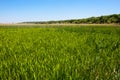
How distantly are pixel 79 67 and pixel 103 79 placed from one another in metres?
0.42

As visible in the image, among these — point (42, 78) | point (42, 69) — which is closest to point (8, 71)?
point (42, 69)

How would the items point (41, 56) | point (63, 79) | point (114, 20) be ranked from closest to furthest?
point (63, 79) → point (41, 56) → point (114, 20)

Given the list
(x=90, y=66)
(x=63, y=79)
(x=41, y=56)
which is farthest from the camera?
(x=41, y=56)

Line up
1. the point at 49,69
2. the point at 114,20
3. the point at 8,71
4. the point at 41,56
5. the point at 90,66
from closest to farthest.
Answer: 1. the point at 49,69
2. the point at 8,71
3. the point at 90,66
4. the point at 41,56
5. the point at 114,20

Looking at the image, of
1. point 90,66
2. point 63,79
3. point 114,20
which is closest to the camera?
point 63,79

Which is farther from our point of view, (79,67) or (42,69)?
(79,67)

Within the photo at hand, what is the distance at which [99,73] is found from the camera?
11.5ft

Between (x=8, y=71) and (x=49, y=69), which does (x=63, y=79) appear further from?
(x=8, y=71)

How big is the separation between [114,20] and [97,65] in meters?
57.7

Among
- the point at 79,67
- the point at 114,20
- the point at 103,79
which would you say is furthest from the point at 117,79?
the point at 114,20

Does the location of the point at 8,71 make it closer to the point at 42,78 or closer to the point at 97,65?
the point at 42,78

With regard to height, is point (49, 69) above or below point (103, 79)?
above

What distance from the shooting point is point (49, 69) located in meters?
3.12

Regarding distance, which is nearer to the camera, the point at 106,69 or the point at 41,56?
the point at 106,69
